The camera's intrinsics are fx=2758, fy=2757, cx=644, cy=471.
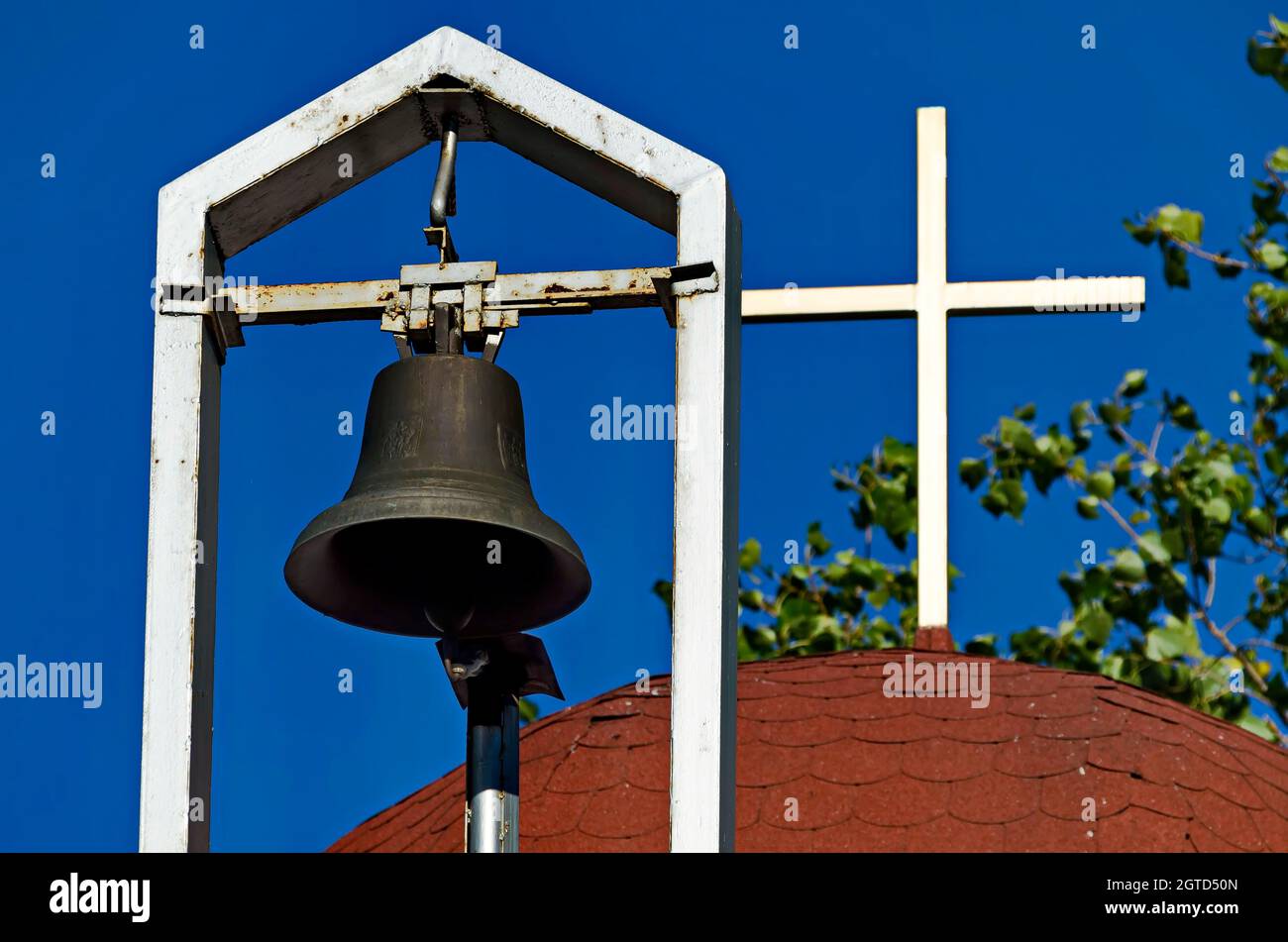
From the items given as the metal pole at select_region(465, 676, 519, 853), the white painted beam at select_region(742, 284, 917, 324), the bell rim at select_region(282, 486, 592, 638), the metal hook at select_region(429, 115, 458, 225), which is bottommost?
the metal pole at select_region(465, 676, 519, 853)

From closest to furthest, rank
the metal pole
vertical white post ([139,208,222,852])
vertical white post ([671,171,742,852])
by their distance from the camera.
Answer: vertical white post ([671,171,742,852])
vertical white post ([139,208,222,852])
the metal pole

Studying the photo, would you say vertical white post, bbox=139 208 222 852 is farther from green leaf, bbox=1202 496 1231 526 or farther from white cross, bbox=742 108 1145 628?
green leaf, bbox=1202 496 1231 526

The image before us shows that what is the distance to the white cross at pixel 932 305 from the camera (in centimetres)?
955

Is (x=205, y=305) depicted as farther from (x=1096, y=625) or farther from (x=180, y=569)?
(x=1096, y=625)

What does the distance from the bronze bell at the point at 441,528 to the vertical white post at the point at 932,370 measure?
3.00 meters

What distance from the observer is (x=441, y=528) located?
6703 millimetres

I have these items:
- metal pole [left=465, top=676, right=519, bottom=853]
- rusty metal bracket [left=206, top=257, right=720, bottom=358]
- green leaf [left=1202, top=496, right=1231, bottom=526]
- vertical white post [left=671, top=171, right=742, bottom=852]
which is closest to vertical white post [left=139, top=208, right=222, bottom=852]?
rusty metal bracket [left=206, top=257, right=720, bottom=358]

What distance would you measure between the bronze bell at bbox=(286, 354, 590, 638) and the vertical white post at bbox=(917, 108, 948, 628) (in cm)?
300

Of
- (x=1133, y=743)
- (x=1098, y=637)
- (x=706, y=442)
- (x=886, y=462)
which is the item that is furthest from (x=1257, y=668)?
(x=706, y=442)

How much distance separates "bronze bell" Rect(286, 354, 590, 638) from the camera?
631 centimetres

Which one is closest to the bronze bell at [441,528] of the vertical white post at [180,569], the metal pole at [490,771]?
the metal pole at [490,771]

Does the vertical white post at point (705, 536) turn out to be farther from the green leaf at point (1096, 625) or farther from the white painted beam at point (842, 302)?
the green leaf at point (1096, 625)

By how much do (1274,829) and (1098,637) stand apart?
6.23 m

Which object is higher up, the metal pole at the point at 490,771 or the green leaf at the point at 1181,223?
the green leaf at the point at 1181,223
